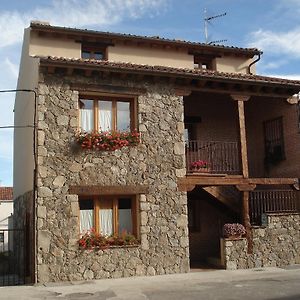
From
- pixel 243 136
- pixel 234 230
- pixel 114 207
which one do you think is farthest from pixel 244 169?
pixel 114 207

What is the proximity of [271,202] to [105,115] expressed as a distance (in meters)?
7.18

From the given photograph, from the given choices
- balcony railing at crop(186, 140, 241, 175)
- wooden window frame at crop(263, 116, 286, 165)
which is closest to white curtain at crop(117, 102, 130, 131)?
balcony railing at crop(186, 140, 241, 175)

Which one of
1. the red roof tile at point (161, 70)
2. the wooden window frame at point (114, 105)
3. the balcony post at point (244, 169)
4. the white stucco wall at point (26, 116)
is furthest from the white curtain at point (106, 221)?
the balcony post at point (244, 169)

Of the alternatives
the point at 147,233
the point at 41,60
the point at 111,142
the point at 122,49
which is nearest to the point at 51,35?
the point at 122,49

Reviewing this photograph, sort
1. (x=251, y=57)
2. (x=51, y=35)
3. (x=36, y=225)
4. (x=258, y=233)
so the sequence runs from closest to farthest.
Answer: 1. (x=36, y=225)
2. (x=258, y=233)
3. (x=51, y=35)
4. (x=251, y=57)

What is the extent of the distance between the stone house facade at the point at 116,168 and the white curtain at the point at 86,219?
0.03 metres

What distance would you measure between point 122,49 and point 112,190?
22.0 feet

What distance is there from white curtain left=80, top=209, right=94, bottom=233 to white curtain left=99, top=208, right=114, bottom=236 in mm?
273

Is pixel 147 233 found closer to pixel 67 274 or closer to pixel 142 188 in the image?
pixel 142 188

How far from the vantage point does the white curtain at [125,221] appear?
1336 cm

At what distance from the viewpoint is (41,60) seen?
40.7 feet

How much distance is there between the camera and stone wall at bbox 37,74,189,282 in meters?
12.2

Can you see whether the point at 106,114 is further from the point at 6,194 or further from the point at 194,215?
the point at 6,194

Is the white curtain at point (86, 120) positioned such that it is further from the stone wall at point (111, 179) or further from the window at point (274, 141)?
the window at point (274, 141)
